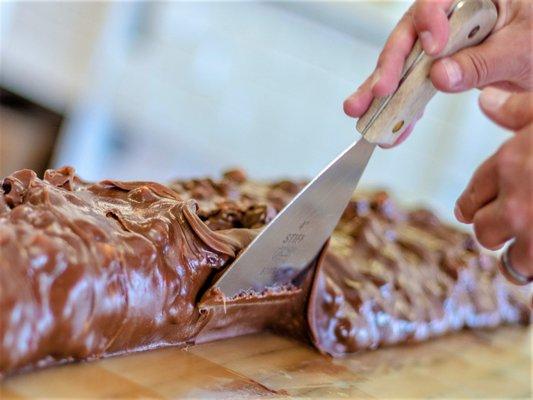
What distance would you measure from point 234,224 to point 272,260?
0.22 metres

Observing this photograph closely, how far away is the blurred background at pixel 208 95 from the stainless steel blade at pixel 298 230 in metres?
3.58

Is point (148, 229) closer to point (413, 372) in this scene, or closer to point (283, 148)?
point (413, 372)

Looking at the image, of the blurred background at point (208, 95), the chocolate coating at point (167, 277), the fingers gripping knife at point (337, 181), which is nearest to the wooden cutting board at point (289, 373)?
the chocolate coating at point (167, 277)

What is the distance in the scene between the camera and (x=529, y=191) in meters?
1.37

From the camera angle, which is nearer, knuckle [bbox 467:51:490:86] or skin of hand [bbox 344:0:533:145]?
skin of hand [bbox 344:0:533:145]

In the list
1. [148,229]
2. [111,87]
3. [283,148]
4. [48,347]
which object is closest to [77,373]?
[48,347]

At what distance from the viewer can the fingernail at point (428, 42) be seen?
1655 millimetres

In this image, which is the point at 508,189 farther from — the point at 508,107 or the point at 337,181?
the point at 337,181

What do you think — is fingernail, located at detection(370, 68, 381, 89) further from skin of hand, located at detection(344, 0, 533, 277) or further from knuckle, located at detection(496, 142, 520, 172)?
knuckle, located at detection(496, 142, 520, 172)

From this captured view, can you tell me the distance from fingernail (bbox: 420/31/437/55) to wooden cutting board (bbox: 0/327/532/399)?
0.74 m

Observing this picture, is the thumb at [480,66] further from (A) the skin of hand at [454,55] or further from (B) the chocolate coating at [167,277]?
(B) the chocolate coating at [167,277]

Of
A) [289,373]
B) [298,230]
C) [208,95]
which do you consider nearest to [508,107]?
[298,230]

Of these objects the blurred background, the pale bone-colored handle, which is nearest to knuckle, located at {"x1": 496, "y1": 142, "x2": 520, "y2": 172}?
the pale bone-colored handle

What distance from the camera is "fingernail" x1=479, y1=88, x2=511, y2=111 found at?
154 centimetres
